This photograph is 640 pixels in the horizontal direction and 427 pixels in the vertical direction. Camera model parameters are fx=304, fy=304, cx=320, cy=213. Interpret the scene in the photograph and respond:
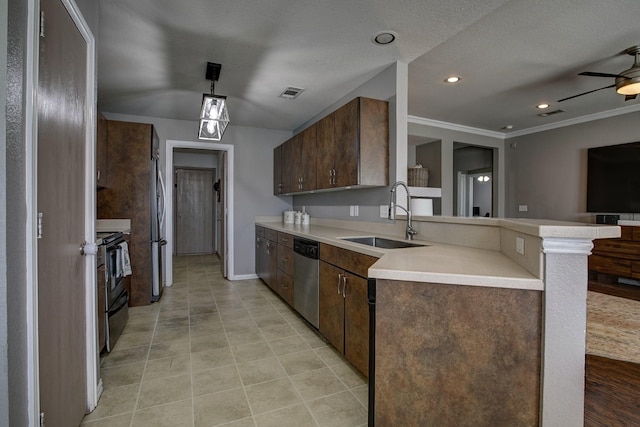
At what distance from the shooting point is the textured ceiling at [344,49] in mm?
2061

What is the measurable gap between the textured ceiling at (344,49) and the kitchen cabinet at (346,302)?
1.65m

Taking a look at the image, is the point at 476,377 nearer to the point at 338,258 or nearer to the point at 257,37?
the point at 338,258

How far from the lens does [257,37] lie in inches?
92.7

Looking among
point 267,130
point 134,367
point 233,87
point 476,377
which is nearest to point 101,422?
point 134,367

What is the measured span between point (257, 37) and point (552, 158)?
5.46 m

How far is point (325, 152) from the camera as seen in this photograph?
323cm

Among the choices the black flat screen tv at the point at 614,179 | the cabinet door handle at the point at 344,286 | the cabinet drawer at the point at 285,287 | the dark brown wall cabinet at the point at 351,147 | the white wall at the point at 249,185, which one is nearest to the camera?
the cabinet door handle at the point at 344,286

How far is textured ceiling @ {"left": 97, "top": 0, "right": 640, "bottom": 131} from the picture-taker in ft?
6.76

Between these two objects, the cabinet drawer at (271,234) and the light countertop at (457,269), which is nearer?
the light countertop at (457,269)

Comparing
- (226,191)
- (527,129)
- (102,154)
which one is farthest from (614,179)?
(102,154)

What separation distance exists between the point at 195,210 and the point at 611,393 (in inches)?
302

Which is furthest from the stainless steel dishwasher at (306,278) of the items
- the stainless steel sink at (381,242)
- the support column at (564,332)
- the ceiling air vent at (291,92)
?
the support column at (564,332)

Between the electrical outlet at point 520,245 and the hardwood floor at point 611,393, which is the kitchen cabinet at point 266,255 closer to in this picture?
the electrical outlet at point 520,245

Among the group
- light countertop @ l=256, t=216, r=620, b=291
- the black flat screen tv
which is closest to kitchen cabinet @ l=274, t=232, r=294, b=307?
light countertop @ l=256, t=216, r=620, b=291
